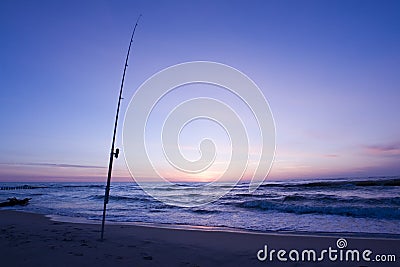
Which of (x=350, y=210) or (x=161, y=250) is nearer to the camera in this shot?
(x=161, y=250)

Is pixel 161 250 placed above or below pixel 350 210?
above

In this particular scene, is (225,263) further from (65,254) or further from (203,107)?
(203,107)

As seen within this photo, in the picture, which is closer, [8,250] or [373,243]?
[8,250]

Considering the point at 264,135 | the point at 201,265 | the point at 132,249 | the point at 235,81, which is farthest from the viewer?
the point at 235,81

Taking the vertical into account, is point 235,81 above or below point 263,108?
above

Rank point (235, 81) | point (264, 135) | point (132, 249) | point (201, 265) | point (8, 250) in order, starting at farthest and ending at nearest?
point (235, 81) → point (264, 135) → point (132, 249) → point (8, 250) → point (201, 265)

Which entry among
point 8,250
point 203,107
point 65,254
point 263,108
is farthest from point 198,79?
point 8,250

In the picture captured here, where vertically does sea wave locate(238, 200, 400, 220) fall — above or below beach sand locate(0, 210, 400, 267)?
below

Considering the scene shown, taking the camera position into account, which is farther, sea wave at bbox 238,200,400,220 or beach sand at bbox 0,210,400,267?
sea wave at bbox 238,200,400,220

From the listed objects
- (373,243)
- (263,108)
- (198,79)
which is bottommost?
(373,243)

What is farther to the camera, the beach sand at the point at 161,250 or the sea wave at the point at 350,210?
the sea wave at the point at 350,210

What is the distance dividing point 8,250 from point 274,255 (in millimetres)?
5438

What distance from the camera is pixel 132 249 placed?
6367 millimetres

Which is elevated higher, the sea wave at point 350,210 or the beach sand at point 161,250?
the beach sand at point 161,250
